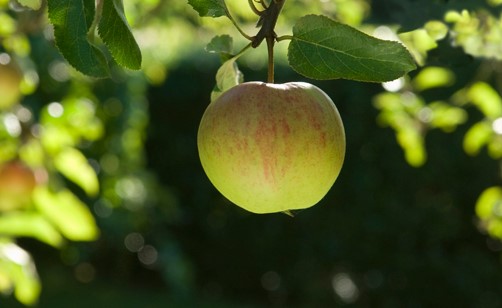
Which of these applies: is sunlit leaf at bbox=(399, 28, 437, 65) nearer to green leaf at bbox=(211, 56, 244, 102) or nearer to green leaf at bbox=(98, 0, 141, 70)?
green leaf at bbox=(211, 56, 244, 102)

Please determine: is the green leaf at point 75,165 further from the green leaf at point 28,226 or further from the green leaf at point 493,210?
the green leaf at point 493,210

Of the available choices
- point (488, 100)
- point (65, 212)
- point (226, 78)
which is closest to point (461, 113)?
point (488, 100)

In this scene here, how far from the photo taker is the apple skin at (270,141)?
88 centimetres

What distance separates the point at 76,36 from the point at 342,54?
0.80ft

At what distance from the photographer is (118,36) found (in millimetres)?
773

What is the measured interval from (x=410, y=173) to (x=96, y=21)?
4.48 meters

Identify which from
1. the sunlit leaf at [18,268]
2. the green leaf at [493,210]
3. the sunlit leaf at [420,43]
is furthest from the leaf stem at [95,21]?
the green leaf at [493,210]

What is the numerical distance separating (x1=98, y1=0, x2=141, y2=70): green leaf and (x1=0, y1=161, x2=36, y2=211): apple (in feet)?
5.12

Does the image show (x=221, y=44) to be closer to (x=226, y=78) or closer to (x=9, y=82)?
(x=226, y=78)

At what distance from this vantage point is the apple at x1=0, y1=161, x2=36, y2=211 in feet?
7.43

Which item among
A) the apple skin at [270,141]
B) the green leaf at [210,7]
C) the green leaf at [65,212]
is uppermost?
the green leaf at [210,7]

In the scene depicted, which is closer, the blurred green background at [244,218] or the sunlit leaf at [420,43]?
the sunlit leaf at [420,43]

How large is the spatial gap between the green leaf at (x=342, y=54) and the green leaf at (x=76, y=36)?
0.19m

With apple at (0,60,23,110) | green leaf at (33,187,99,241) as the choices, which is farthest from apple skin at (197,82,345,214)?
apple at (0,60,23,110)
